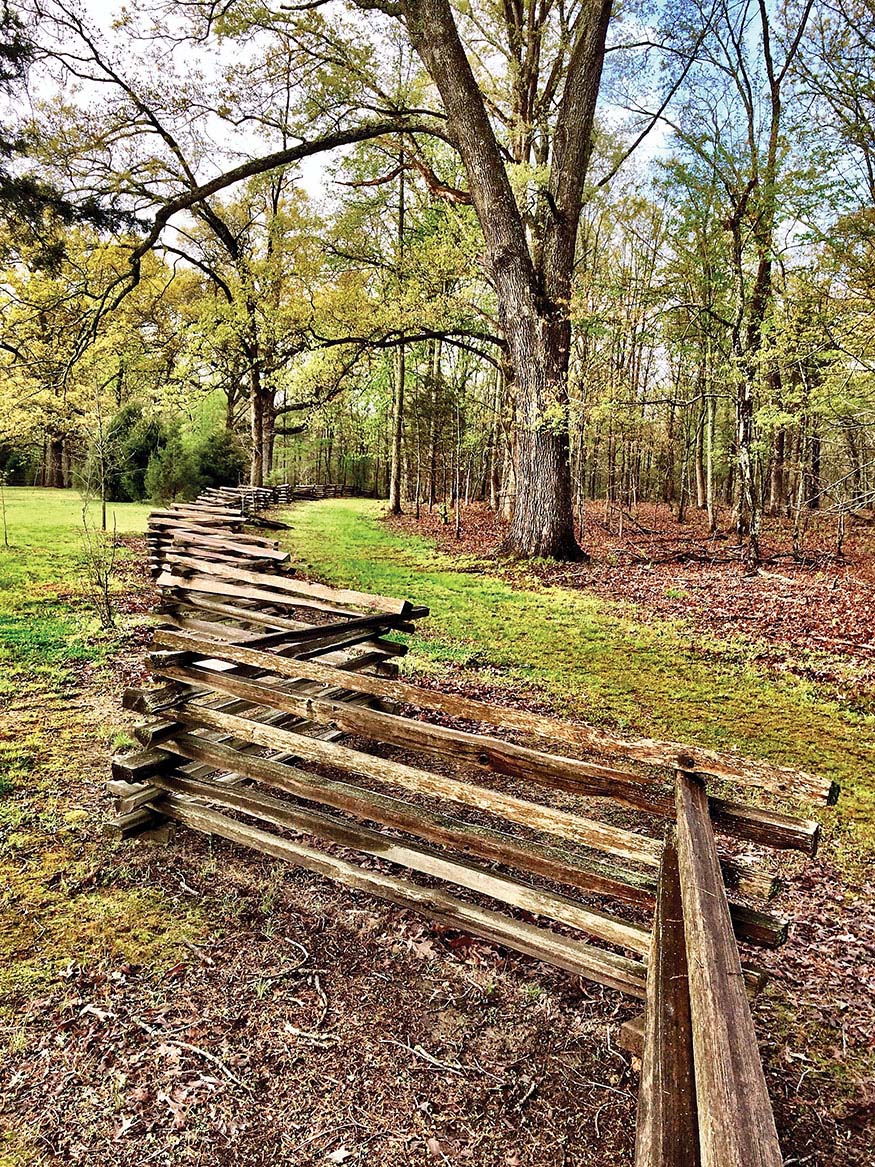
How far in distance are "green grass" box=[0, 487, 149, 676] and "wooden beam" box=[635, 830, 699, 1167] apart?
6566 mm

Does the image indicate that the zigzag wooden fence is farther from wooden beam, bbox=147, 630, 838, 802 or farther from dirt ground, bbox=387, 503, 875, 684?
dirt ground, bbox=387, 503, 875, 684

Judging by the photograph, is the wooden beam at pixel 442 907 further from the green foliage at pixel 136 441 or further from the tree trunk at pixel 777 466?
the tree trunk at pixel 777 466

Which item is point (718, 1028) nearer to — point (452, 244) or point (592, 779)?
point (592, 779)

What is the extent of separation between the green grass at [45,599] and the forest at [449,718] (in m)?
0.10

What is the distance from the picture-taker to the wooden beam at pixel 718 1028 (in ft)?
3.47

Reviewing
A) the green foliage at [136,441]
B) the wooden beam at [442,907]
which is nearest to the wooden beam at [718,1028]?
the wooden beam at [442,907]

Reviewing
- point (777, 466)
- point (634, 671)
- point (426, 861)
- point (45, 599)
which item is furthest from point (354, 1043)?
point (777, 466)

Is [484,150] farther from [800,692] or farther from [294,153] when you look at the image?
[800,692]

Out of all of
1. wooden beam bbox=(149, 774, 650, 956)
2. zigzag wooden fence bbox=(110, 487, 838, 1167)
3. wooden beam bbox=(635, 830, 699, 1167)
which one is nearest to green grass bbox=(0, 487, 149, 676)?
zigzag wooden fence bbox=(110, 487, 838, 1167)

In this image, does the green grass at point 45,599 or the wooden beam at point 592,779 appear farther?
the green grass at point 45,599

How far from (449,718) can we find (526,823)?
3.40 meters

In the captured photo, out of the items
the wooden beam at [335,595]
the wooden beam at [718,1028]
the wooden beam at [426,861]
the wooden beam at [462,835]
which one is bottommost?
the wooden beam at [426,861]

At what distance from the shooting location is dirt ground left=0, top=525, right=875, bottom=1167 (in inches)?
83.7

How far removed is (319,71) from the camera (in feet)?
41.2
